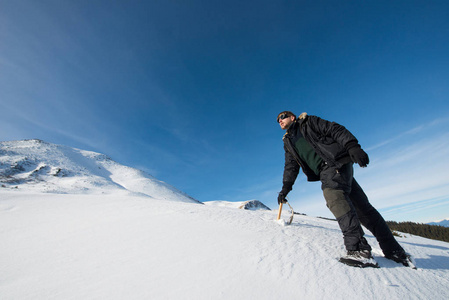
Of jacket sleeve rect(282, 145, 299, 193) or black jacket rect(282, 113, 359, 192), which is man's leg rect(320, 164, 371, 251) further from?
jacket sleeve rect(282, 145, 299, 193)

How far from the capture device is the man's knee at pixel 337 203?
2.33 m

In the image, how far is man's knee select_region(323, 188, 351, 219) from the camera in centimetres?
233

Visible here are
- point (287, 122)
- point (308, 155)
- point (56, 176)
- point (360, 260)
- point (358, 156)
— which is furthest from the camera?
point (56, 176)

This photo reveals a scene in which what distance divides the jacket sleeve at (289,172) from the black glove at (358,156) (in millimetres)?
1077

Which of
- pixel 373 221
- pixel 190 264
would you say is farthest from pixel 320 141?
pixel 190 264

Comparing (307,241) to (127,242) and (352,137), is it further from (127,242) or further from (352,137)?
(127,242)

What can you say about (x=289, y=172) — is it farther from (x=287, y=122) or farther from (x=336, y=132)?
(x=336, y=132)

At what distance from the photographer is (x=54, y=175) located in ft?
97.9

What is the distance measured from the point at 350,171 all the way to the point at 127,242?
3228 millimetres

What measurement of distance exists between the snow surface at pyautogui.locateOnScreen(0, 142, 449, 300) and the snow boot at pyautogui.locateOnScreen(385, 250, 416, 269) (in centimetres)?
9

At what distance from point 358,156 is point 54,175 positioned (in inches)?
1554

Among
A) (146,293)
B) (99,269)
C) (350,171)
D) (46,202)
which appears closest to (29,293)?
(99,269)

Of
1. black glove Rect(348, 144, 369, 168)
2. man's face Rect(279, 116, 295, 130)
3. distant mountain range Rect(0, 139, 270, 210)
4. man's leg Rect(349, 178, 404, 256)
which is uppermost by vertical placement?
distant mountain range Rect(0, 139, 270, 210)

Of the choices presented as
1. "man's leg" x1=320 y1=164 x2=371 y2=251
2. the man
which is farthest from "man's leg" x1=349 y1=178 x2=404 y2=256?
"man's leg" x1=320 y1=164 x2=371 y2=251
